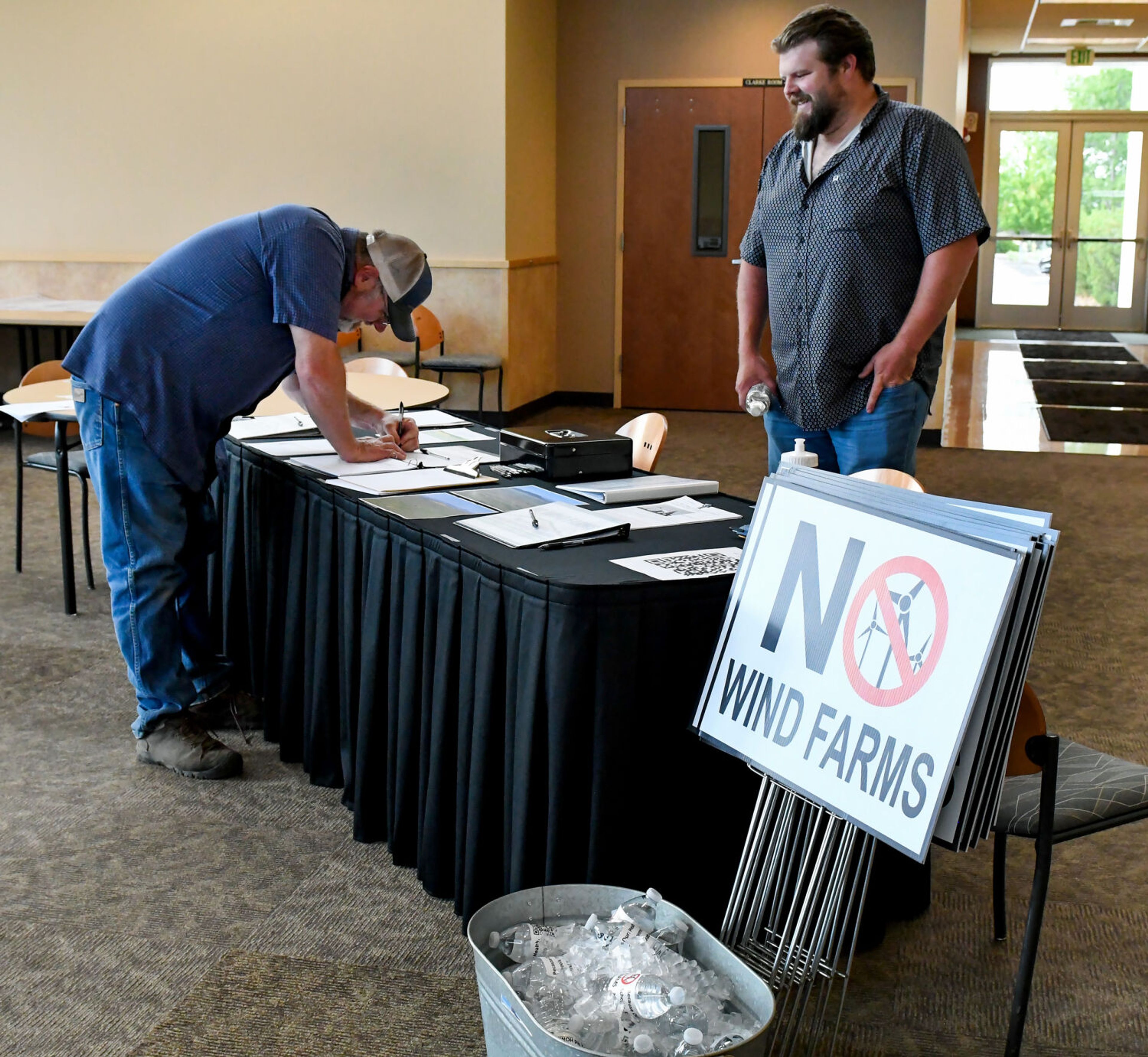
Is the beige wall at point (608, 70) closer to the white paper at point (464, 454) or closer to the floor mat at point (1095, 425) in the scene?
the floor mat at point (1095, 425)

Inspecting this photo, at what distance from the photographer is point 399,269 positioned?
9.14 feet

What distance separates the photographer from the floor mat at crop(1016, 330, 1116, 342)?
48.1 feet

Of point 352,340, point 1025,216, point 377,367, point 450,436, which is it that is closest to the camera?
point 450,436

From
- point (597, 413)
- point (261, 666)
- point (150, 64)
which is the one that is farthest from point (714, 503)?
point (150, 64)

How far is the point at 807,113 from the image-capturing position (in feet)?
9.11

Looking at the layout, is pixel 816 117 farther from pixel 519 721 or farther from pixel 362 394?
pixel 362 394

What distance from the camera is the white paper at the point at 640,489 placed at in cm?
262

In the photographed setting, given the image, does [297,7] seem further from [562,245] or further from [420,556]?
[420,556]

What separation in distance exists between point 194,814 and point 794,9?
23.3 feet

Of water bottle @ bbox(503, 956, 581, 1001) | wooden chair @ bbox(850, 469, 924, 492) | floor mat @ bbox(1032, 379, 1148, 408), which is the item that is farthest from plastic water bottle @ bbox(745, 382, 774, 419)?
floor mat @ bbox(1032, 379, 1148, 408)

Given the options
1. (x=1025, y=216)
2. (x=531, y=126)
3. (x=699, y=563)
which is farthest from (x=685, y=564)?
(x=1025, y=216)

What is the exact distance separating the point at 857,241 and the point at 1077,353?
11.4 meters

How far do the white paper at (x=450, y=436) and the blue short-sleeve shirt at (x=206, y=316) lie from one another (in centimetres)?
73

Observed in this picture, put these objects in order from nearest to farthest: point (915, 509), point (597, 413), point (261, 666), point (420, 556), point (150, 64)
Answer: point (915, 509)
point (420, 556)
point (261, 666)
point (150, 64)
point (597, 413)
